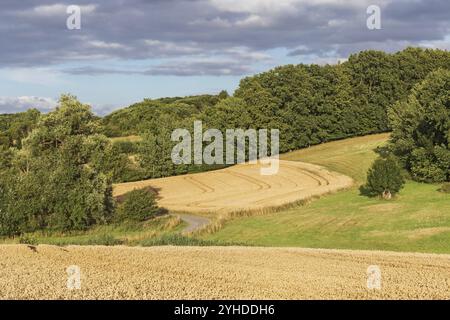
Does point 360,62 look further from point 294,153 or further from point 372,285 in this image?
point 372,285

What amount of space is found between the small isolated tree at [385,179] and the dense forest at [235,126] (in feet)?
39.6

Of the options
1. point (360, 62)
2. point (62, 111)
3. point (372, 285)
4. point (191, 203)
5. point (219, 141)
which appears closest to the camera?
point (372, 285)

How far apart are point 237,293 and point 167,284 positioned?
182cm

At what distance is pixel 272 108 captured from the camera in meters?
97.5

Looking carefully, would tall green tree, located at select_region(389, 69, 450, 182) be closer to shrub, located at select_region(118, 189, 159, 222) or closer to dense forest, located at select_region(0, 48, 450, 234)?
dense forest, located at select_region(0, 48, 450, 234)

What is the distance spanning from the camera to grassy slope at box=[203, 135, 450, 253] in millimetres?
33250

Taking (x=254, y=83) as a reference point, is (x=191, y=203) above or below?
below

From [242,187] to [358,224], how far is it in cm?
3112

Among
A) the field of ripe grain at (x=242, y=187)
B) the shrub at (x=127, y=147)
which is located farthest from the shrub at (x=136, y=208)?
the shrub at (x=127, y=147)
